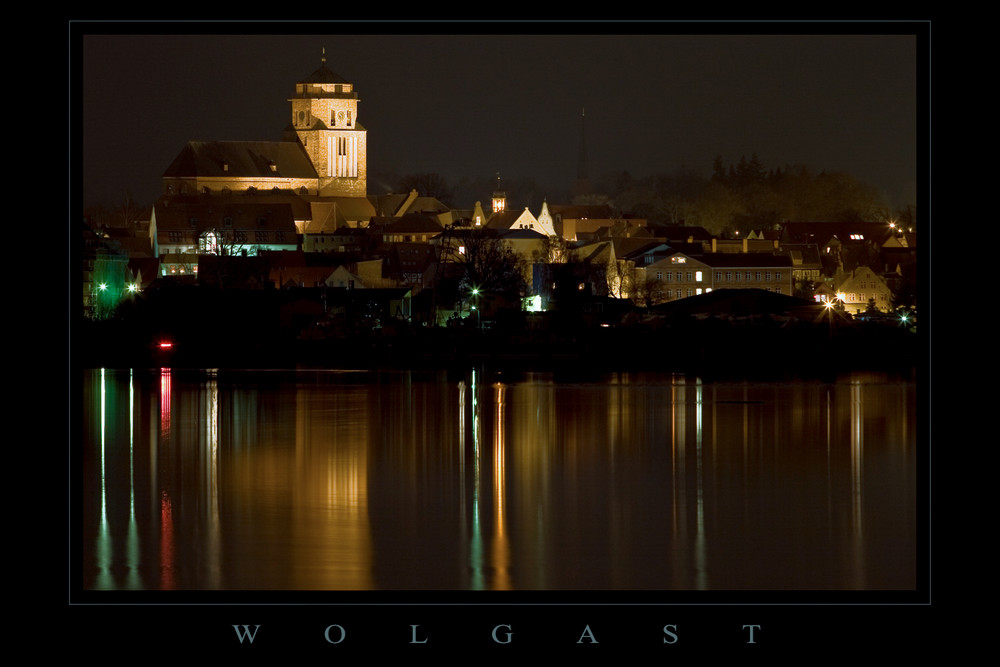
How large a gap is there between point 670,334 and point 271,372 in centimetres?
1201

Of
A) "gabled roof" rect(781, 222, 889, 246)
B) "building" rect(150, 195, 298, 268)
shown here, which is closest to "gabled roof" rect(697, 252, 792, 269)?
"gabled roof" rect(781, 222, 889, 246)

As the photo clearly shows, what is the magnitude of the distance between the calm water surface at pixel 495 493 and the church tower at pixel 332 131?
7632 cm

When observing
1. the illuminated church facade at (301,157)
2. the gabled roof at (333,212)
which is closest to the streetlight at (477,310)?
the gabled roof at (333,212)

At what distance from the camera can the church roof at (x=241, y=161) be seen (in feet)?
304

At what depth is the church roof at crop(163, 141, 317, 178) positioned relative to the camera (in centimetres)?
9269

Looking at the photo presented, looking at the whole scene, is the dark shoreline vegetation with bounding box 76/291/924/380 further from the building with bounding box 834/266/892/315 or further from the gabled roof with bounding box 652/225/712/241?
the gabled roof with bounding box 652/225/712/241

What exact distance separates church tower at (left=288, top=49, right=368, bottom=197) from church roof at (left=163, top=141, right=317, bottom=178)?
138 cm

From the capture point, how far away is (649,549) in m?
10.4

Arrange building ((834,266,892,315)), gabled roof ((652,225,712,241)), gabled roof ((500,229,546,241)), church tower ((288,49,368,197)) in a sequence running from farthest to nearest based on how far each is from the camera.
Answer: church tower ((288,49,368,197))
gabled roof ((652,225,712,241))
gabled roof ((500,229,546,241))
building ((834,266,892,315))

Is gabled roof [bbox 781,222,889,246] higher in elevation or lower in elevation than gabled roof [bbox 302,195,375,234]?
lower

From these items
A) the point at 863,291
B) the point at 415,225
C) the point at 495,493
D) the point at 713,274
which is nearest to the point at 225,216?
the point at 415,225

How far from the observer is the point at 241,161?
307 feet
